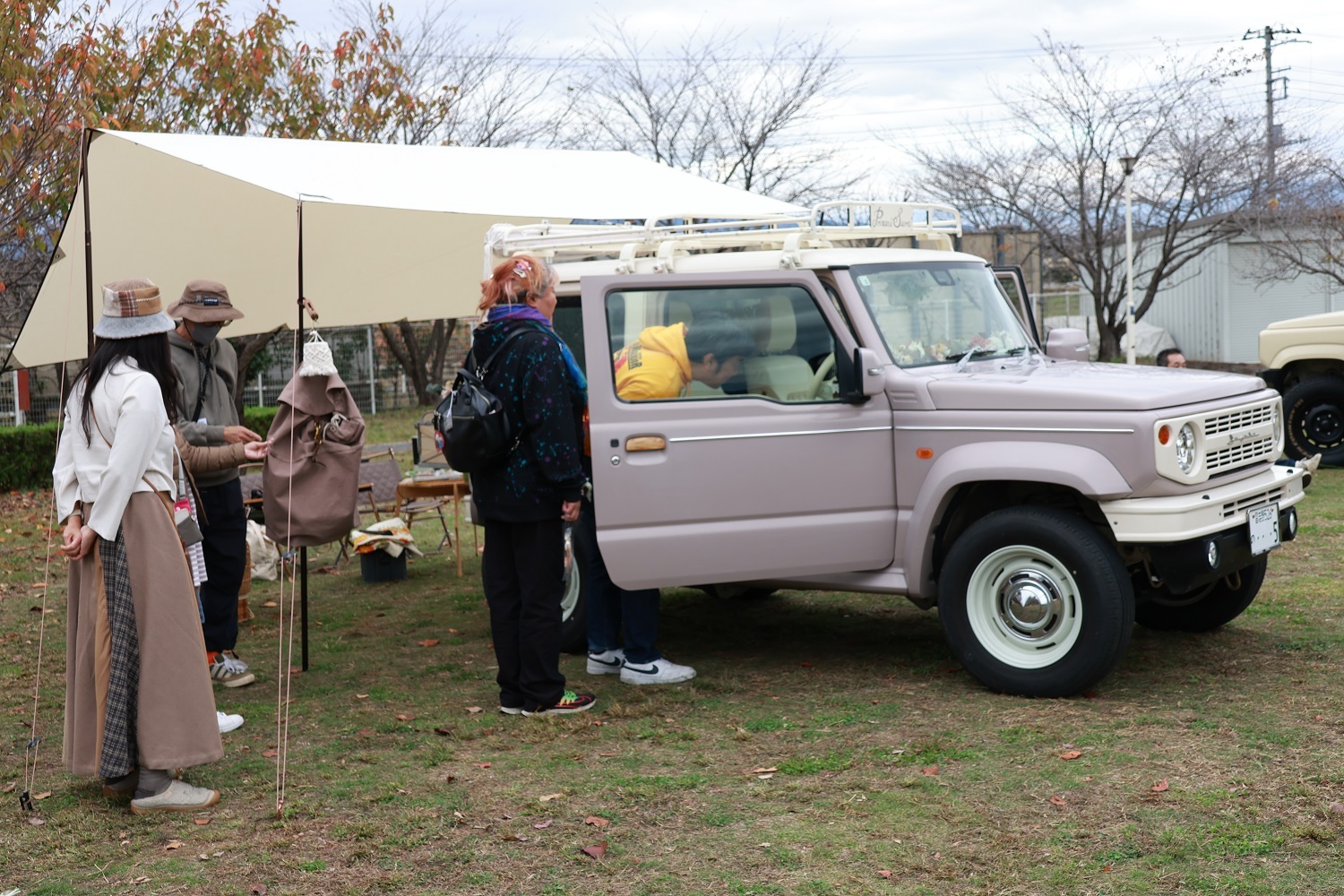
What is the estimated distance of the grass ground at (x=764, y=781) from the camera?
3.96 meters

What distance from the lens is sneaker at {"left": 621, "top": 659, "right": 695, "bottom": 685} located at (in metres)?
6.25

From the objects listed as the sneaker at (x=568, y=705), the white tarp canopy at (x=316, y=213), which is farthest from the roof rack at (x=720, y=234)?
the sneaker at (x=568, y=705)

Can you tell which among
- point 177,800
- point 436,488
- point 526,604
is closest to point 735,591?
point 526,604

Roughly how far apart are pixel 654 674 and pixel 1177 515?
97.7 inches

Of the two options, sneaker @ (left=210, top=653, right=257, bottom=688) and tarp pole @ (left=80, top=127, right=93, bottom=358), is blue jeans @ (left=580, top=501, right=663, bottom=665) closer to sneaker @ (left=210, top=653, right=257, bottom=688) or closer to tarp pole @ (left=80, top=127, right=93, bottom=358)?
sneaker @ (left=210, top=653, right=257, bottom=688)

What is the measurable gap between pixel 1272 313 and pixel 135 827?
90.5 ft

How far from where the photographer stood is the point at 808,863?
3.97 meters

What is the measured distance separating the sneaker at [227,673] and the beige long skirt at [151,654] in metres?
1.85

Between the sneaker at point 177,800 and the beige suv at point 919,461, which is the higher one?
the beige suv at point 919,461

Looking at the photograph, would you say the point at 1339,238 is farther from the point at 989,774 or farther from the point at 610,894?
the point at 610,894

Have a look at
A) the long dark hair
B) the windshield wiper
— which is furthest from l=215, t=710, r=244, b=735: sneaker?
the windshield wiper

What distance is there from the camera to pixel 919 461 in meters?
5.81

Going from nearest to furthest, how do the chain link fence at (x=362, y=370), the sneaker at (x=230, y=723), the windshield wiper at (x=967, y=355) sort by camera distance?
the sneaker at (x=230, y=723) < the windshield wiper at (x=967, y=355) < the chain link fence at (x=362, y=370)

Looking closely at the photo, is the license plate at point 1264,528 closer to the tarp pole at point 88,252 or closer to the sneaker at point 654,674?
the sneaker at point 654,674
